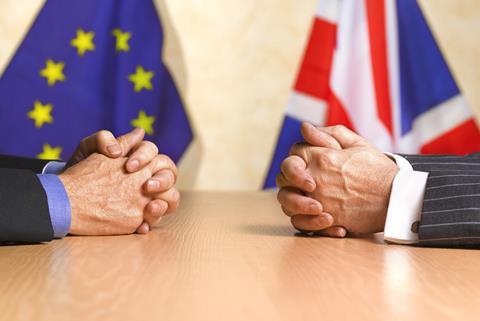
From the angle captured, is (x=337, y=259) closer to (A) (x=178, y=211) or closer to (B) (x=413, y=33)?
(A) (x=178, y=211)

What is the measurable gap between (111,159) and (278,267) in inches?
21.4

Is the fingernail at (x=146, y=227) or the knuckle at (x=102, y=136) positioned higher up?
the knuckle at (x=102, y=136)

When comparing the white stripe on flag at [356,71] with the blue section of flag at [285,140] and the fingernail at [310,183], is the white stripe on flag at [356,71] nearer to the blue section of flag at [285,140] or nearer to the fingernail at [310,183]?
the blue section of flag at [285,140]

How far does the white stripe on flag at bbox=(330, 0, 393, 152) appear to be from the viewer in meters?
3.79

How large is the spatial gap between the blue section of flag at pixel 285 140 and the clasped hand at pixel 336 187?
2.50 m

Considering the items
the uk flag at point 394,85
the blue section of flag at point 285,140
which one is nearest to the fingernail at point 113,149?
the uk flag at point 394,85

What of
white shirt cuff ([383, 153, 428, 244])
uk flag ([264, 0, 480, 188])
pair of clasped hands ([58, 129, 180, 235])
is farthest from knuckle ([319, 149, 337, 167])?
uk flag ([264, 0, 480, 188])

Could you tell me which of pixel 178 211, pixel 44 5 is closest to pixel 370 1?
pixel 44 5

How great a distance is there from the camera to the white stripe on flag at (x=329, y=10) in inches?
156

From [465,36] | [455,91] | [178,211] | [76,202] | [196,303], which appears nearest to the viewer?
[196,303]

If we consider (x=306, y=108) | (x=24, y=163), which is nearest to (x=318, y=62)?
(x=306, y=108)

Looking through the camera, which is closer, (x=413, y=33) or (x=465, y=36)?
(x=413, y=33)

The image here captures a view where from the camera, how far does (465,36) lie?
4.25 m

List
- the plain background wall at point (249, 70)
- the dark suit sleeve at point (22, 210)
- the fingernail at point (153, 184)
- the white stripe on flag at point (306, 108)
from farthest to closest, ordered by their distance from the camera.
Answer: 1. the plain background wall at point (249, 70)
2. the white stripe on flag at point (306, 108)
3. the fingernail at point (153, 184)
4. the dark suit sleeve at point (22, 210)
